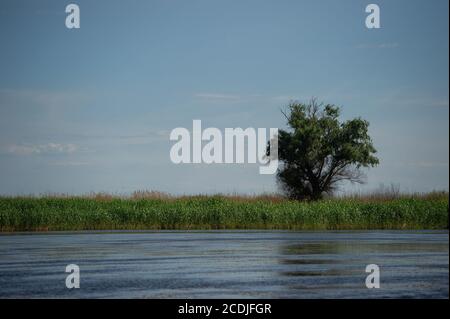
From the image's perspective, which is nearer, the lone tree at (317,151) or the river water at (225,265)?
the river water at (225,265)

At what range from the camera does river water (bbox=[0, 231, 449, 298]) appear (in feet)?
68.1

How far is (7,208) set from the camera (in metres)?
46.2

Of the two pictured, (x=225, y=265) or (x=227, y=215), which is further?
(x=227, y=215)

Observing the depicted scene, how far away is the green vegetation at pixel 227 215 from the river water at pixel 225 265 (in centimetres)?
369

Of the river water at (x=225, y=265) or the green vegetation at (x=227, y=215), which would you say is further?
the green vegetation at (x=227, y=215)

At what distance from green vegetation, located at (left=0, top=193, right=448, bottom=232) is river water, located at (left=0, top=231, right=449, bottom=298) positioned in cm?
369

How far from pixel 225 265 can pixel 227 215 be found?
66.2 ft

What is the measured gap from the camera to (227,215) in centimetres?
4700

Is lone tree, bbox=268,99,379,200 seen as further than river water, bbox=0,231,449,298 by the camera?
Yes

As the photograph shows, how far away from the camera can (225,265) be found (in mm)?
26828

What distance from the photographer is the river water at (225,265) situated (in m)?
20.8

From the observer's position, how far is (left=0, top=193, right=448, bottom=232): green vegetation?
1796 inches

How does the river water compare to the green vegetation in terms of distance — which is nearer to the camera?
the river water
